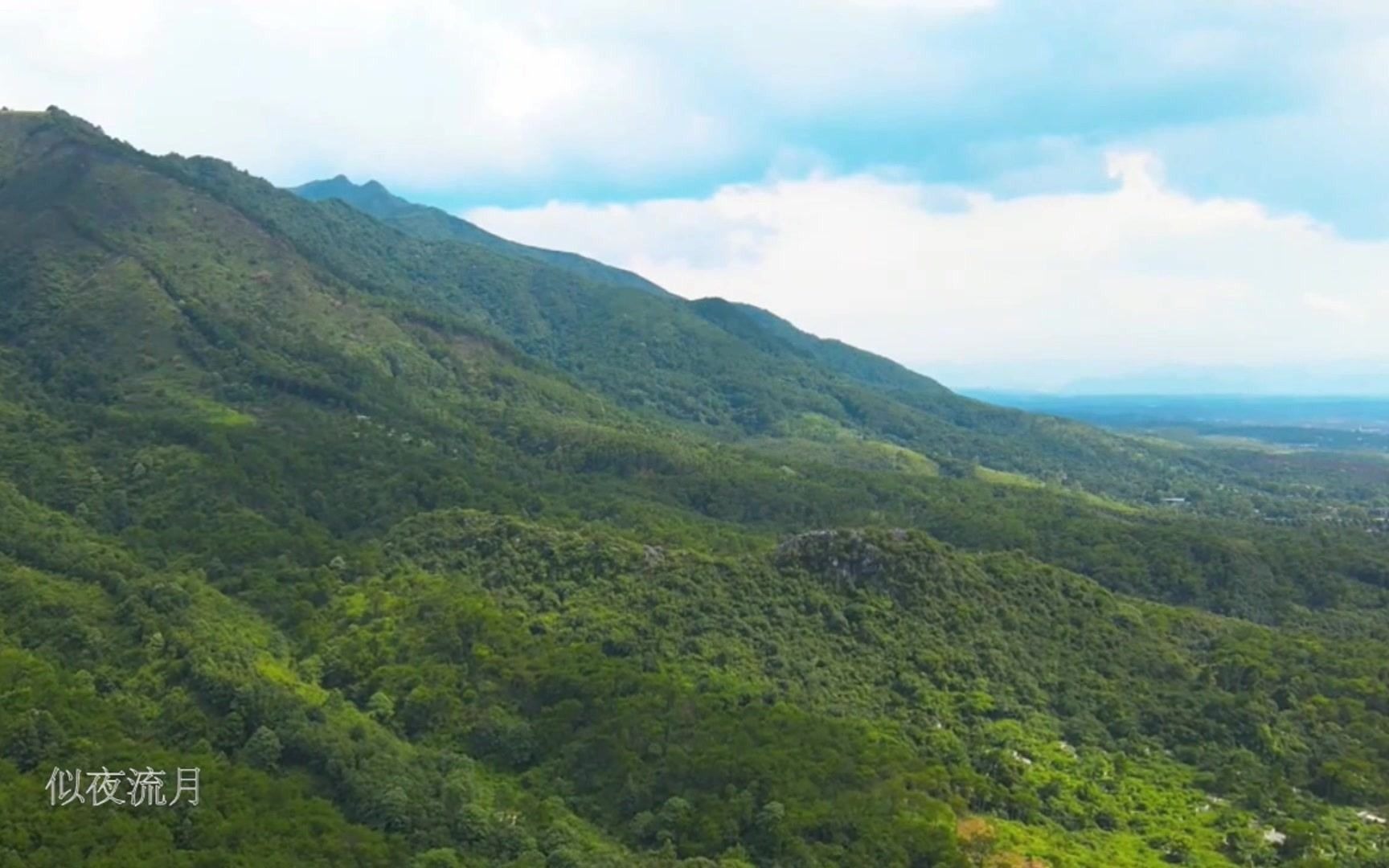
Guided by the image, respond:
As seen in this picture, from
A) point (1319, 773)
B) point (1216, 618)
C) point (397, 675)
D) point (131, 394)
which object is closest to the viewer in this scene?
Answer: point (1319, 773)

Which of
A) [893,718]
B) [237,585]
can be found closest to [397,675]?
[237,585]

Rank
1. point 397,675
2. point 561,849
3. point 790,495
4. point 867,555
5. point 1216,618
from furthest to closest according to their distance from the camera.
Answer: point 790,495 → point 1216,618 → point 867,555 → point 397,675 → point 561,849

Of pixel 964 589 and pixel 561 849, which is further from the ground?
pixel 964 589

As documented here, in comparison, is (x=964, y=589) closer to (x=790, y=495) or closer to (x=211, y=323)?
(x=790, y=495)

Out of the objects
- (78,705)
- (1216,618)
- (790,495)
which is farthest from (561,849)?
(790,495)

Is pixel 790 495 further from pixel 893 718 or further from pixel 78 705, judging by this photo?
pixel 78 705

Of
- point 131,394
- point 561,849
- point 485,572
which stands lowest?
point 561,849

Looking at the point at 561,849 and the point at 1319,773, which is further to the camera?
the point at 1319,773
